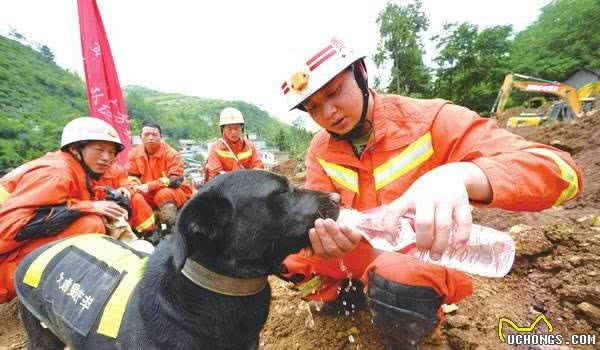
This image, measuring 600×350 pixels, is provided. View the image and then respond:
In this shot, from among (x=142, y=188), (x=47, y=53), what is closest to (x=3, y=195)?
(x=142, y=188)

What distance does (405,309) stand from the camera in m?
1.87

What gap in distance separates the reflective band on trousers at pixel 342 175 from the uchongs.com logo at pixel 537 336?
158cm

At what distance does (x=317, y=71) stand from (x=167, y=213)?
535 cm

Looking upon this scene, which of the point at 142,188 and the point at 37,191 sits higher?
the point at 37,191

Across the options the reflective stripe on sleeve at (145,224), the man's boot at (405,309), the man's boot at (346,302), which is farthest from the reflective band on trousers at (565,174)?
the reflective stripe on sleeve at (145,224)

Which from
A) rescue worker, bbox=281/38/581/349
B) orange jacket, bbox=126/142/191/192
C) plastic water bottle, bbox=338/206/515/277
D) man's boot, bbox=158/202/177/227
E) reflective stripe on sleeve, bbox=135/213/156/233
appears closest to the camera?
rescue worker, bbox=281/38/581/349

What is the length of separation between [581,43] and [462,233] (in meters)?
50.1

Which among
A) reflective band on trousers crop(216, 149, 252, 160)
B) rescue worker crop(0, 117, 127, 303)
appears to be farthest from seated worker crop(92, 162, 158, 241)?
reflective band on trousers crop(216, 149, 252, 160)

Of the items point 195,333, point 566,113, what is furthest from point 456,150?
point 566,113

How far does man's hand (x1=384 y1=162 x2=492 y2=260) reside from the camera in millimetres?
959

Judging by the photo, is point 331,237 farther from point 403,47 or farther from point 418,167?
point 403,47

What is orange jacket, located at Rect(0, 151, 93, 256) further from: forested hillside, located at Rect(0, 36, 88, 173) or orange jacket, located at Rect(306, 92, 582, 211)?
forested hillside, located at Rect(0, 36, 88, 173)

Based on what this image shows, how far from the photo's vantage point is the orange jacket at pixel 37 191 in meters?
2.95

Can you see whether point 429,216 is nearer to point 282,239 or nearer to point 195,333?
point 282,239
